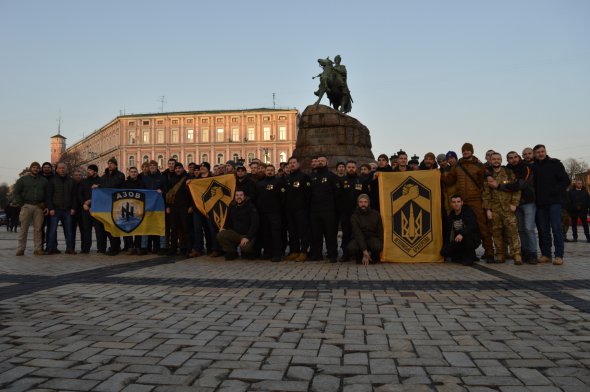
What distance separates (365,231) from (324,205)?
0.95 metres

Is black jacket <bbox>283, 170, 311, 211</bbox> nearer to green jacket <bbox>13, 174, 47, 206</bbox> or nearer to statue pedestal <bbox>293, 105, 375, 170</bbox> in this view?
green jacket <bbox>13, 174, 47, 206</bbox>

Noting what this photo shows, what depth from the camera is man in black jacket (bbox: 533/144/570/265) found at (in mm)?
8453

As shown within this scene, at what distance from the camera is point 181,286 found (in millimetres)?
6098

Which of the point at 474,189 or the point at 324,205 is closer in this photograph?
the point at 474,189

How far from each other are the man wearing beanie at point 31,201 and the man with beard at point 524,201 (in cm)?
981

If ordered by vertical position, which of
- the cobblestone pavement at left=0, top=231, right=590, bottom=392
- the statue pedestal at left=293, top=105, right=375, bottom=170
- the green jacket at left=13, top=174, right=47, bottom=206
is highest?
the statue pedestal at left=293, top=105, right=375, bottom=170

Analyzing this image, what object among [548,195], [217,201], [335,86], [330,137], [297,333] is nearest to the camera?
[297,333]

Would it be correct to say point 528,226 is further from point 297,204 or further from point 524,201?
point 297,204

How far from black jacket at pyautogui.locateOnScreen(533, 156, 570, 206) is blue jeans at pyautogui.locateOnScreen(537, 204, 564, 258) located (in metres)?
0.13

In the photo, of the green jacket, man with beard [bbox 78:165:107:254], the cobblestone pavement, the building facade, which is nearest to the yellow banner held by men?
the cobblestone pavement

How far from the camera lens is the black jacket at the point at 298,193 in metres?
9.36

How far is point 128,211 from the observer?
35.8 ft

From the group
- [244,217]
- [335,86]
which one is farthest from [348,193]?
[335,86]

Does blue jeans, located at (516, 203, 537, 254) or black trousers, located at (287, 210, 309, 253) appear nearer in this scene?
blue jeans, located at (516, 203, 537, 254)
